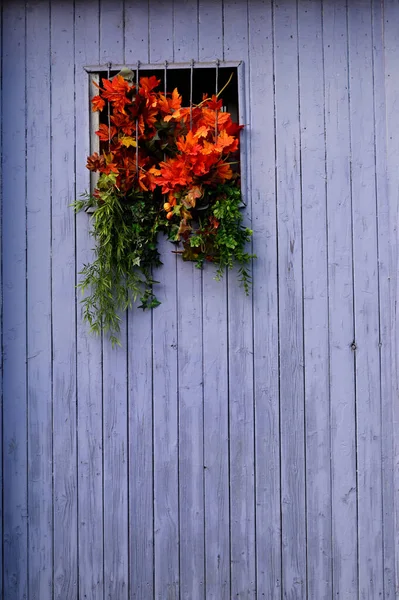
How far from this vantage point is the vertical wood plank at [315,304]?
229 centimetres

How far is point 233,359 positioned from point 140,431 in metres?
0.48

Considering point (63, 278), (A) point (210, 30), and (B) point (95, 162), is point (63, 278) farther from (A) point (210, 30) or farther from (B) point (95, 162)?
(A) point (210, 30)

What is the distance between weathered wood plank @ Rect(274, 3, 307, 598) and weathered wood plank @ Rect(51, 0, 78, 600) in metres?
0.86

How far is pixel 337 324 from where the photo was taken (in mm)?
2305

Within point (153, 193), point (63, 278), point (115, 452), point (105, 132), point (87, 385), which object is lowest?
point (115, 452)

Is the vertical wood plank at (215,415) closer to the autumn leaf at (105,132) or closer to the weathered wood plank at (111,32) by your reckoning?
the weathered wood plank at (111,32)

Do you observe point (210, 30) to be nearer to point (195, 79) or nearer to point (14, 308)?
point (195, 79)

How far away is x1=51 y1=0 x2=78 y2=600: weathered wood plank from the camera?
231cm

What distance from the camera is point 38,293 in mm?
2326

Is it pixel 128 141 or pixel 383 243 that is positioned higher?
pixel 128 141

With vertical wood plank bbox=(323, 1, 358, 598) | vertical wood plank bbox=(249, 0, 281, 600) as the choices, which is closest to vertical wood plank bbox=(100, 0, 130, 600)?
vertical wood plank bbox=(249, 0, 281, 600)

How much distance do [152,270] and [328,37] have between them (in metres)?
1.21

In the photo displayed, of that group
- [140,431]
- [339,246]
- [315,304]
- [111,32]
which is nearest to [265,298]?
[315,304]

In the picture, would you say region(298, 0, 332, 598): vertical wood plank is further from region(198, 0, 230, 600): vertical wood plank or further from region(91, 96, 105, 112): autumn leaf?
region(91, 96, 105, 112): autumn leaf
